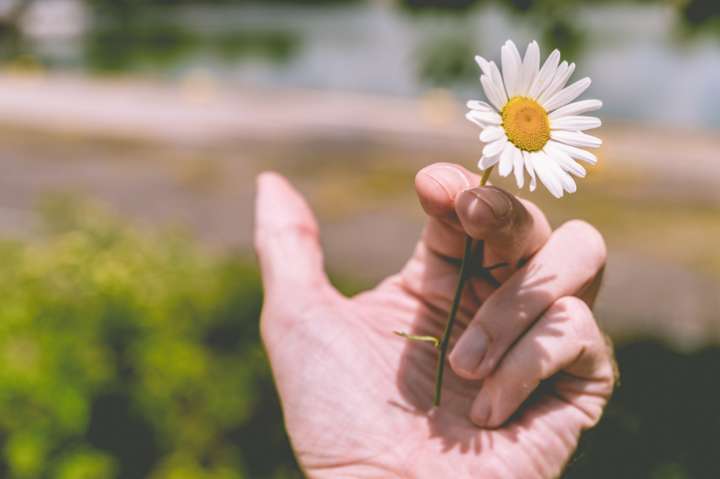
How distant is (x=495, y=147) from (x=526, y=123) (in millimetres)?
136

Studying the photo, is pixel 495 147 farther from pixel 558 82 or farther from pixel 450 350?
pixel 450 350

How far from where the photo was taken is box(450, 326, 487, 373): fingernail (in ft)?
5.22

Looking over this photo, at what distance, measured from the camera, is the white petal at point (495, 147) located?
1.16 m

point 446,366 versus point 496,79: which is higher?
point 496,79

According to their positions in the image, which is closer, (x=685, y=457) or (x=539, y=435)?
(x=539, y=435)

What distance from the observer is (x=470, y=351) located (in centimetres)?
159

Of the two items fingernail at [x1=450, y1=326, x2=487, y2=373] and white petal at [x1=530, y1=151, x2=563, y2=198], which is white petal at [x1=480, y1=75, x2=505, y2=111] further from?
fingernail at [x1=450, y1=326, x2=487, y2=373]

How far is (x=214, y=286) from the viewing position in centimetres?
382

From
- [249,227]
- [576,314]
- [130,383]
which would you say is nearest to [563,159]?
[576,314]

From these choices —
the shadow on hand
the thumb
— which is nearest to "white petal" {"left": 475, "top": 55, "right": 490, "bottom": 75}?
the shadow on hand

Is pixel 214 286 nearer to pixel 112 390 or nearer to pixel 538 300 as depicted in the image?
pixel 112 390

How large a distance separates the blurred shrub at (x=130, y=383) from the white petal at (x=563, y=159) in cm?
195

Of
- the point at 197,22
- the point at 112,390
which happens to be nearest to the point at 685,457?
the point at 112,390

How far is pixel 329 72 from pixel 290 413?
869 inches
